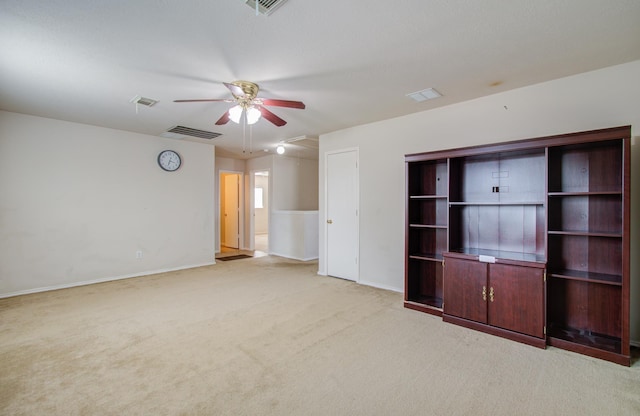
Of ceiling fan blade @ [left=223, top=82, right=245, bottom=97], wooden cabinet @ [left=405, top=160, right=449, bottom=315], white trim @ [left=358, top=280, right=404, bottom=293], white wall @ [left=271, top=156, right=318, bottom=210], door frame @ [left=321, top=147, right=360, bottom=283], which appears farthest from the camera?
white wall @ [left=271, top=156, right=318, bottom=210]

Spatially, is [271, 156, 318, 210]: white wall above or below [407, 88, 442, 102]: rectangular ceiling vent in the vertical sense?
below

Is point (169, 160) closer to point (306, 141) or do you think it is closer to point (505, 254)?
point (306, 141)

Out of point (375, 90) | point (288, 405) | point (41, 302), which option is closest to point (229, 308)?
point (288, 405)

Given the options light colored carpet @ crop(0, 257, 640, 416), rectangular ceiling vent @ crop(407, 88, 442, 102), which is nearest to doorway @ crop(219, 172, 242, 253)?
light colored carpet @ crop(0, 257, 640, 416)

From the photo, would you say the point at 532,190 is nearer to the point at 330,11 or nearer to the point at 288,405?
the point at 330,11

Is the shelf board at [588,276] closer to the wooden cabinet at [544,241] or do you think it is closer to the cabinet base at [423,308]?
the wooden cabinet at [544,241]

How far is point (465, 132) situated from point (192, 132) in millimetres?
4240

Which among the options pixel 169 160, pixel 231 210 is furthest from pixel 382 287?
pixel 231 210

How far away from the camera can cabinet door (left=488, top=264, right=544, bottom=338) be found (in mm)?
2596

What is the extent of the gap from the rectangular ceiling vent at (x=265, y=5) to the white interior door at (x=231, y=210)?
6576mm

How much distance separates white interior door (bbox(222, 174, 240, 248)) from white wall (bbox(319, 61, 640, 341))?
12.3 ft

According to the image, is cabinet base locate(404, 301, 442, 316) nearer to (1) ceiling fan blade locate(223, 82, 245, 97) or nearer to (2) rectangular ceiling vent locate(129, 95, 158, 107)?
(1) ceiling fan blade locate(223, 82, 245, 97)

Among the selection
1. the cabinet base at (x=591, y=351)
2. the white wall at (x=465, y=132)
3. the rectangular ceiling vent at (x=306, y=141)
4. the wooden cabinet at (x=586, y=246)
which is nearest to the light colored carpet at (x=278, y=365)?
the cabinet base at (x=591, y=351)

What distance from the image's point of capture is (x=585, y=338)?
8.37 ft
